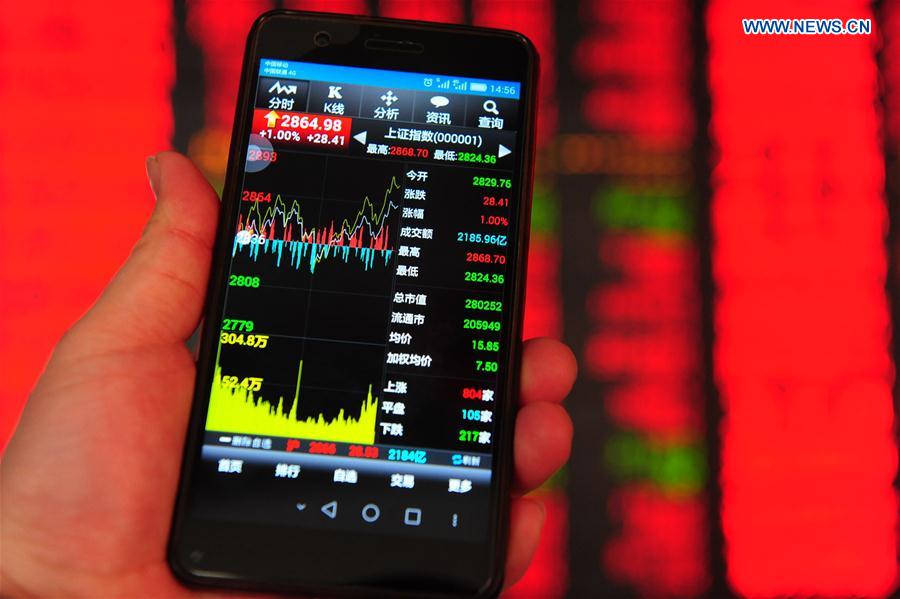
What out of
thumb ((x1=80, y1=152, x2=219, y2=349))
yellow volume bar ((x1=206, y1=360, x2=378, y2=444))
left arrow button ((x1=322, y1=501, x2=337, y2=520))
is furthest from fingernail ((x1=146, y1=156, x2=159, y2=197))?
left arrow button ((x1=322, y1=501, x2=337, y2=520))

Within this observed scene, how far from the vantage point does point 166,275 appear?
652mm

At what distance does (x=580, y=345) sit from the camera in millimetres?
Answer: 1222

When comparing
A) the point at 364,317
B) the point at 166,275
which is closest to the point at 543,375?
the point at 364,317

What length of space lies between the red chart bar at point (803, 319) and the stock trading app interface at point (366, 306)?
674mm

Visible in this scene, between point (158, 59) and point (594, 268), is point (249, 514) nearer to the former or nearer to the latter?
point (594, 268)

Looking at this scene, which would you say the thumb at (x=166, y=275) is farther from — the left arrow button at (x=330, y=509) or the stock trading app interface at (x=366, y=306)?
the left arrow button at (x=330, y=509)

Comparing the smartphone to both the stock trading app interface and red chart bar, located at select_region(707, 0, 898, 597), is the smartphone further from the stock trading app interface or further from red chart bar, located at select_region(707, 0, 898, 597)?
red chart bar, located at select_region(707, 0, 898, 597)

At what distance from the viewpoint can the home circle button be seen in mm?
599

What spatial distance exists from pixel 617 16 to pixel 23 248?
3.28 ft

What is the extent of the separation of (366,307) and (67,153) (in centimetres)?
82

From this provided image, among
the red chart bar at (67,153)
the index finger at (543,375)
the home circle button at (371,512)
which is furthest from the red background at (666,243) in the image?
the home circle button at (371,512)

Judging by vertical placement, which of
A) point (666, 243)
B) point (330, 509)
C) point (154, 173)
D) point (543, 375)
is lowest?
point (330, 509)

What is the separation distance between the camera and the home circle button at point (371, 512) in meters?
0.60

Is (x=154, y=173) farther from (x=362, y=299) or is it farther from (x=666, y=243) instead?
(x=666, y=243)
